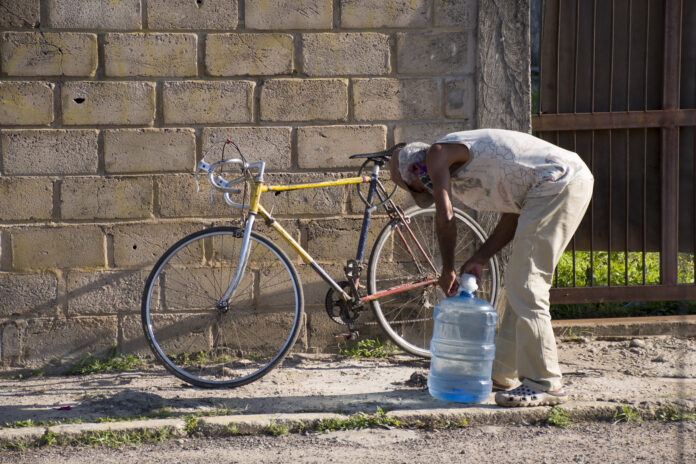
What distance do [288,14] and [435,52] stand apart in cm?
108

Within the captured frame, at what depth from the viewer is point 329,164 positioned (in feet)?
18.0

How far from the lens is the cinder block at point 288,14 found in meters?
5.34

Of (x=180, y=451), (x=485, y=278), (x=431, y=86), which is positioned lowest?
(x=180, y=451)

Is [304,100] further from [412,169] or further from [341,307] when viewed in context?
[412,169]

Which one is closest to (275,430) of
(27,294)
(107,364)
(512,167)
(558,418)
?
(558,418)

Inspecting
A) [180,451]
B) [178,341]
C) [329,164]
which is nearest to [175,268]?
[178,341]

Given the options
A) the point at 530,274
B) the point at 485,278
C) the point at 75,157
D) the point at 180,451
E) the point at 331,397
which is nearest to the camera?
the point at 180,451

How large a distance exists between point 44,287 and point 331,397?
2.21m

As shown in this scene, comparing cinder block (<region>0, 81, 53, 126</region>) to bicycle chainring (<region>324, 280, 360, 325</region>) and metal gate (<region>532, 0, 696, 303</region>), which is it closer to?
bicycle chainring (<region>324, 280, 360, 325</region>)

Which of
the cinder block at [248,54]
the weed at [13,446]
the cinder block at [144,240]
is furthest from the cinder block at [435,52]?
the weed at [13,446]

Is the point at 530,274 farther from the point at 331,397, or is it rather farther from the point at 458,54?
the point at 458,54

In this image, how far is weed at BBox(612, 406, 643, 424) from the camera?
4.18 meters

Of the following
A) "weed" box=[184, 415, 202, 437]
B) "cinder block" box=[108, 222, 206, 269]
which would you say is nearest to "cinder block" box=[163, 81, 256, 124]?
"cinder block" box=[108, 222, 206, 269]

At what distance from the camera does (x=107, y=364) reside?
5.30 m
